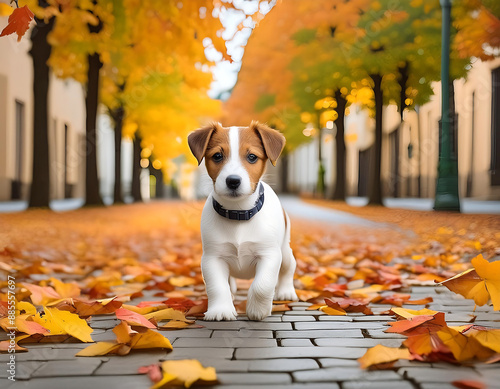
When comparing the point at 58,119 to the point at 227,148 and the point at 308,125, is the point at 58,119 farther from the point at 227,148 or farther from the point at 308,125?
the point at 227,148

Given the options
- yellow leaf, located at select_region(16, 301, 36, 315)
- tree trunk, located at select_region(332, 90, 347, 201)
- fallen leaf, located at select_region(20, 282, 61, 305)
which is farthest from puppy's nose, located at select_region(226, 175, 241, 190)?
tree trunk, located at select_region(332, 90, 347, 201)

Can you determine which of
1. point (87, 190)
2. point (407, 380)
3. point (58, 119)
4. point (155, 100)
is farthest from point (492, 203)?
point (58, 119)

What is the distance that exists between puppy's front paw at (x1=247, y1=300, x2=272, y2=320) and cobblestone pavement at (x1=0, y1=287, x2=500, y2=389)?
5 centimetres

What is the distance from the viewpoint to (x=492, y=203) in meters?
6.16

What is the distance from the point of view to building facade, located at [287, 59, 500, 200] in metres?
5.94

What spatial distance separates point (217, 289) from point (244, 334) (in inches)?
14.0

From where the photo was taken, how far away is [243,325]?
9.82 ft

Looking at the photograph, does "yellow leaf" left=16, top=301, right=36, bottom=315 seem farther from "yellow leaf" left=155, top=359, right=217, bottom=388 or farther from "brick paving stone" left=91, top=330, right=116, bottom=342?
"yellow leaf" left=155, top=359, right=217, bottom=388

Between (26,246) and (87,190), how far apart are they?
4.95 meters

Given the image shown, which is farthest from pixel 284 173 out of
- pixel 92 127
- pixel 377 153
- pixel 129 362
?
pixel 129 362

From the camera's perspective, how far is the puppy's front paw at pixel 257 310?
305 cm

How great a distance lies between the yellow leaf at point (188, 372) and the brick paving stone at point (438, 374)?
0.82 m

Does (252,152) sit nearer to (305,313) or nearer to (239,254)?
(239,254)

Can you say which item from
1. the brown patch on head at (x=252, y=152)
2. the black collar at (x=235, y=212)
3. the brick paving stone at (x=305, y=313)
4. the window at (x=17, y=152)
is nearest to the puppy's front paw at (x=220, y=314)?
the brick paving stone at (x=305, y=313)
